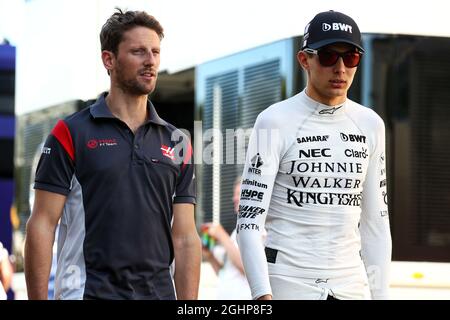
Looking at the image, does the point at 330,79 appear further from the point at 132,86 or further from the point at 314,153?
the point at 132,86

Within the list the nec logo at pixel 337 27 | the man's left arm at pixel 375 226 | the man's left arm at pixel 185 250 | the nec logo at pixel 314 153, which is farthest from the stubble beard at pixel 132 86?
the man's left arm at pixel 375 226

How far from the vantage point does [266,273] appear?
140 inches

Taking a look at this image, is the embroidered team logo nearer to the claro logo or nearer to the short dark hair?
the short dark hair

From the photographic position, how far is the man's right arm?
3439mm

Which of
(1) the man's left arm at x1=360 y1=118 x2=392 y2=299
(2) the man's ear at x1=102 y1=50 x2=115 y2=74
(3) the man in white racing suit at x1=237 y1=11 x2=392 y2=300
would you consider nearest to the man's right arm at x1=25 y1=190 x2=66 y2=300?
(2) the man's ear at x1=102 y1=50 x2=115 y2=74

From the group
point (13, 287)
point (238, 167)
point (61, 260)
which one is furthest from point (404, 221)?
point (61, 260)

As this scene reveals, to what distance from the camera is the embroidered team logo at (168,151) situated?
11.8 feet

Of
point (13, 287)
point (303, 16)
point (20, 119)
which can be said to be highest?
point (303, 16)

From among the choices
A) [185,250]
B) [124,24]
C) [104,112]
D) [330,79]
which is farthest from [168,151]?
[330,79]

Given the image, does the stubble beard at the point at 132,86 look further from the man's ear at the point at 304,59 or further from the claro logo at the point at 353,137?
the claro logo at the point at 353,137

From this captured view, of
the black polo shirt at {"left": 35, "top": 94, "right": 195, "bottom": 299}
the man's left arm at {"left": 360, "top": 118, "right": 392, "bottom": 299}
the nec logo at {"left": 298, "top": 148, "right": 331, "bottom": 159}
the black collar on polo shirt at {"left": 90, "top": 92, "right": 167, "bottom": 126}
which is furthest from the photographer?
the man's left arm at {"left": 360, "top": 118, "right": 392, "bottom": 299}

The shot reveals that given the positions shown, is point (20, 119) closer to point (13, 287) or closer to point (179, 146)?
point (13, 287)

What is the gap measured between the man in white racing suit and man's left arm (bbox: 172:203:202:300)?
0.18 metres
